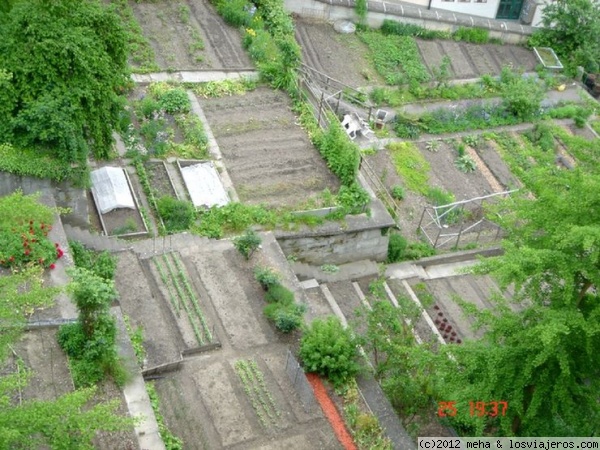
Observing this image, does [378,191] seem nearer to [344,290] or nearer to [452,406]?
[344,290]

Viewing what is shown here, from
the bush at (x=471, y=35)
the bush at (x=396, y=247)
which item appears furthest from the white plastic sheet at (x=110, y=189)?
the bush at (x=471, y=35)

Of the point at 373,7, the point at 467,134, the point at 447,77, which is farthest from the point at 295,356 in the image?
the point at 373,7

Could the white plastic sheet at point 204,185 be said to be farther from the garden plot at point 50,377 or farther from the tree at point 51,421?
the tree at point 51,421

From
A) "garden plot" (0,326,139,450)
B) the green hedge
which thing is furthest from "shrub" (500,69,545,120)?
"garden plot" (0,326,139,450)

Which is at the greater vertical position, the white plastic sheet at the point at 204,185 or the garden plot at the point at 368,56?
the white plastic sheet at the point at 204,185

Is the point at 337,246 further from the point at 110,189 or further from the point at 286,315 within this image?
the point at 110,189

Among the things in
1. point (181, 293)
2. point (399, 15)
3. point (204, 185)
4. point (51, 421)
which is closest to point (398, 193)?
point (204, 185)
